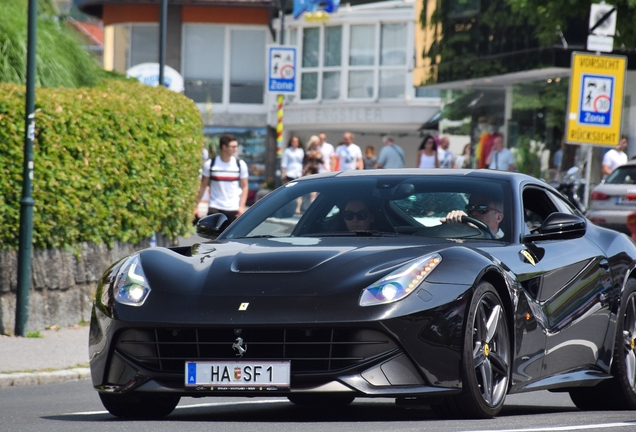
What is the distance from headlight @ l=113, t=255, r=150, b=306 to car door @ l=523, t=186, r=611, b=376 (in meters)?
2.12

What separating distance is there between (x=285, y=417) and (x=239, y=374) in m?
0.93

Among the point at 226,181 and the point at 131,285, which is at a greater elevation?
the point at 131,285

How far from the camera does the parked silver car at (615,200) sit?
22.8m

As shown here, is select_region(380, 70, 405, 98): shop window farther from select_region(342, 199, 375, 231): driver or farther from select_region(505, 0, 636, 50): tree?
select_region(342, 199, 375, 231): driver

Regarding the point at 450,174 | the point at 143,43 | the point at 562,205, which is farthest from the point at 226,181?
the point at 143,43

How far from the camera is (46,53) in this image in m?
14.9

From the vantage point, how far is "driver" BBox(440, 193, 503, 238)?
7719 mm

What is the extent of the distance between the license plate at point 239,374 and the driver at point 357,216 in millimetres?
1484

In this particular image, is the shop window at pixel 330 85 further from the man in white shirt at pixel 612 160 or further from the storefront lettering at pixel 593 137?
the storefront lettering at pixel 593 137

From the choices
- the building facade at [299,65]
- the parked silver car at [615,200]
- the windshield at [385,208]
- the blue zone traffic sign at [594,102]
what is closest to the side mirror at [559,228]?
the windshield at [385,208]

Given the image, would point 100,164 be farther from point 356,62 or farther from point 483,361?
point 356,62

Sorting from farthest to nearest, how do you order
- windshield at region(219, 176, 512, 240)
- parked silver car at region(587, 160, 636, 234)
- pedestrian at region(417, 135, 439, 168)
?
pedestrian at region(417, 135, 439, 168)
parked silver car at region(587, 160, 636, 234)
windshield at region(219, 176, 512, 240)

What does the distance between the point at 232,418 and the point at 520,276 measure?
169 centimetres

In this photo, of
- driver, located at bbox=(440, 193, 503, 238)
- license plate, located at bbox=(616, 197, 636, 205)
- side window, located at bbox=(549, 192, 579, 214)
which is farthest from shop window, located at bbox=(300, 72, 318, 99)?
driver, located at bbox=(440, 193, 503, 238)
